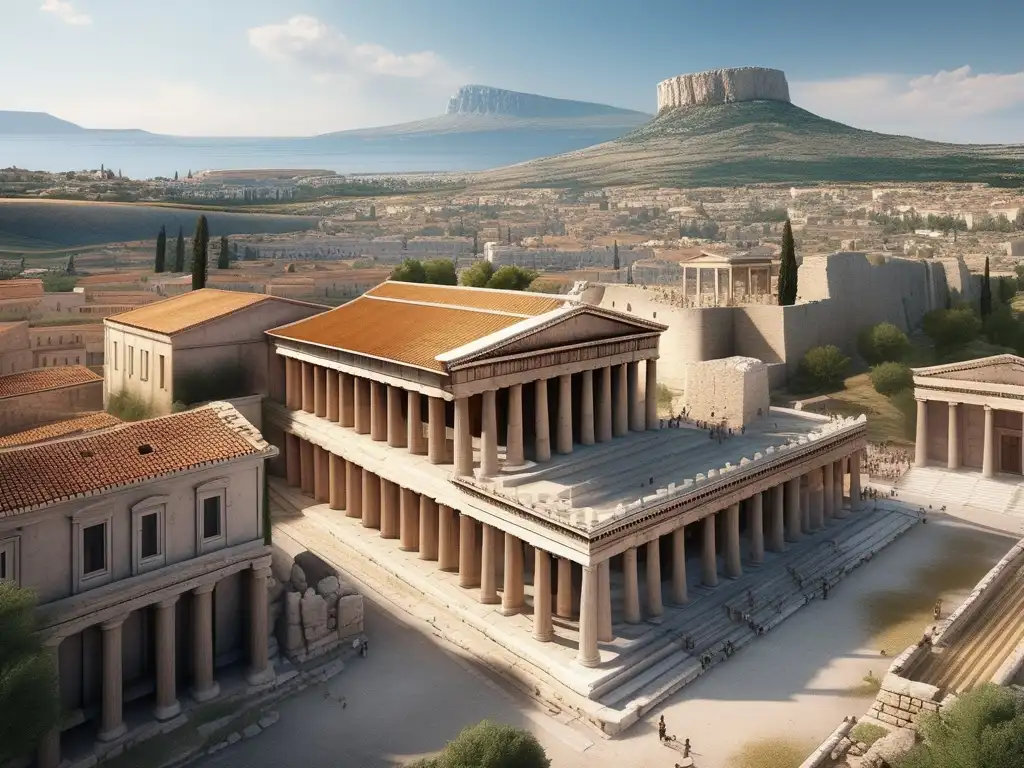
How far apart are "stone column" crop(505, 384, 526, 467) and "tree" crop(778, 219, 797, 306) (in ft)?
112

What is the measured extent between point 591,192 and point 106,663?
183805 millimetres

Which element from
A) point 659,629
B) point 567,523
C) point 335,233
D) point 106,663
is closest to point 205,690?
point 106,663

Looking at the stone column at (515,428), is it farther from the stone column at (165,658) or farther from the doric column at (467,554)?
the stone column at (165,658)

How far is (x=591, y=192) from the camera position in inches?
7584

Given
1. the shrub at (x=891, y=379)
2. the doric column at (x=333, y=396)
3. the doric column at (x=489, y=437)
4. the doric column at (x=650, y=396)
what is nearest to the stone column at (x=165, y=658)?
the doric column at (x=489, y=437)

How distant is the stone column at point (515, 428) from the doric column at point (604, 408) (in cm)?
491

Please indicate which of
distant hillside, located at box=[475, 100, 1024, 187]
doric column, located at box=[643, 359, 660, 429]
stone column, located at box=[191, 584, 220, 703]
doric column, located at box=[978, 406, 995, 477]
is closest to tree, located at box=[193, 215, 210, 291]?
doric column, located at box=[643, 359, 660, 429]

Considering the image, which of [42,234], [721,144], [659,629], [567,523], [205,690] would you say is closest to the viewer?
[205,690]

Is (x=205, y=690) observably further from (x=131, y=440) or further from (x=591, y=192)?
(x=591, y=192)

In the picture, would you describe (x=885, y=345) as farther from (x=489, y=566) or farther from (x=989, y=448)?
(x=489, y=566)

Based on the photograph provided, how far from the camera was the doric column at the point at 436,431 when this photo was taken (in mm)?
30562

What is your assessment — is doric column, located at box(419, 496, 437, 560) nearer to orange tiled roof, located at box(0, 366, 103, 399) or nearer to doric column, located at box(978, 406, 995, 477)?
orange tiled roof, located at box(0, 366, 103, 399)

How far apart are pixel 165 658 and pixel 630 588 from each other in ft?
44.5

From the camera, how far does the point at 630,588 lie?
25.2 metres
